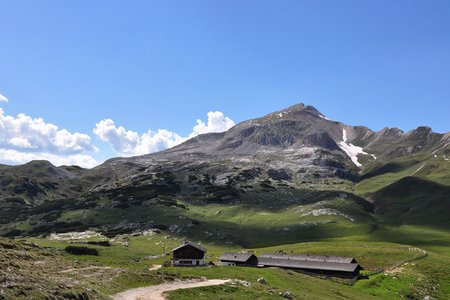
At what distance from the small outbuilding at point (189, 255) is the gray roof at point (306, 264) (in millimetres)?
16130

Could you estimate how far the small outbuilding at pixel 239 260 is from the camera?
10606 cm

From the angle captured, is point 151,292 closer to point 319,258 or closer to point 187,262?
point 187,262

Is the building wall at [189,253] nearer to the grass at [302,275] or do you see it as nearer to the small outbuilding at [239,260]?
the small outbuilding at [239,260]

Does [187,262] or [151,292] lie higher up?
[151,292]

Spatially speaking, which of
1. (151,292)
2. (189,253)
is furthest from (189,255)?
(151,292)

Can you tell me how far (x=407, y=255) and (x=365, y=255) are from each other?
11.8 m

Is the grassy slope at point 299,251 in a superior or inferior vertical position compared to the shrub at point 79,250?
inferior

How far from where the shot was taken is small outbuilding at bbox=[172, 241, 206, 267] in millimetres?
104875

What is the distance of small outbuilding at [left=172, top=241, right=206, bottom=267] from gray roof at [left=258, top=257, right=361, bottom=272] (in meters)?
16.1

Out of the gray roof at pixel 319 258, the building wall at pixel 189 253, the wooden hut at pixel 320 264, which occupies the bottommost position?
the wooden hut at pixel 320 264

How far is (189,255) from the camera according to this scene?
346 ft

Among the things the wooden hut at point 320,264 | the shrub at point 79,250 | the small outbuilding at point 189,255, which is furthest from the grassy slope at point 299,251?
the small outbuilding at point 189,255

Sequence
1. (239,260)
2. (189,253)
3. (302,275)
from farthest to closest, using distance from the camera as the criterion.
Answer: (239,260)
(189,253)
(302,275)

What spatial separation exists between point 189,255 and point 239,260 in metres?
12.9
